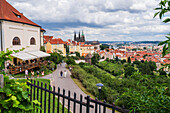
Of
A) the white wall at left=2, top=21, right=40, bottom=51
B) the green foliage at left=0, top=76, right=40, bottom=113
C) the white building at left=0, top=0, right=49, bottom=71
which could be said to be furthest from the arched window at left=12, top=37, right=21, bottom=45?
the green foliage at left=0, top=76, right=40, bottom=113

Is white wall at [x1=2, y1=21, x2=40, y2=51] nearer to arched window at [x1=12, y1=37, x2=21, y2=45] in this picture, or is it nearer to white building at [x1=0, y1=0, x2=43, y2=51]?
white building at [x1=0, y1=0, x2=43, y2=51]

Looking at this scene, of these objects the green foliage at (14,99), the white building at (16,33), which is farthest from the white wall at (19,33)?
the green foliage at (14,99)

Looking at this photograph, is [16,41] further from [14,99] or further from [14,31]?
[14,99]

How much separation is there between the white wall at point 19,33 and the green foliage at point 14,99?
18.0 m

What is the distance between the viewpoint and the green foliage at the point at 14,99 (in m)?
2.34

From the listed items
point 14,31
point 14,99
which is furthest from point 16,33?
point 14,99

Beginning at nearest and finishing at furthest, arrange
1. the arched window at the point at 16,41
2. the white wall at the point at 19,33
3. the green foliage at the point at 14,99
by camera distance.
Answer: the green foliage at the point at 14,99
the white wall at the point at 19,33
the arched window at the point at 16,41

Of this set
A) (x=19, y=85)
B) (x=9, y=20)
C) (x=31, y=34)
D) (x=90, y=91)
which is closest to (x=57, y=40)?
(x=31, y=34)

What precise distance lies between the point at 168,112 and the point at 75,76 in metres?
19.9

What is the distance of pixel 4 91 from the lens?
245 centimetres

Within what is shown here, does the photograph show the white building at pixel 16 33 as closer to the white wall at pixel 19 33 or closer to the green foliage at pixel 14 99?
the white wall at pixel 19 33

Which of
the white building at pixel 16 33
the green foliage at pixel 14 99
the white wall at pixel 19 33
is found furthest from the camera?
the white wall at pixel 19 33

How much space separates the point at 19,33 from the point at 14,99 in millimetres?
21221

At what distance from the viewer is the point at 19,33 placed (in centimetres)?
2138
